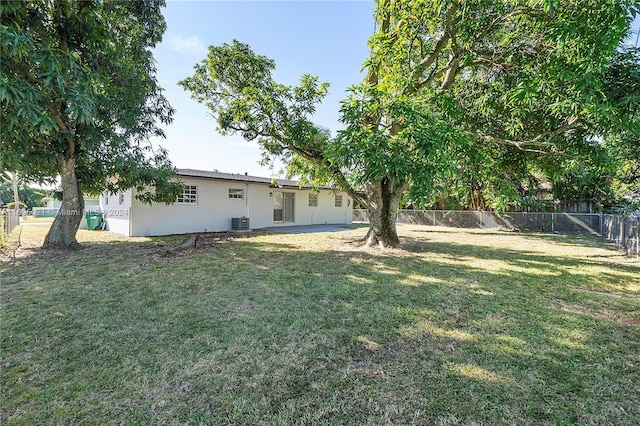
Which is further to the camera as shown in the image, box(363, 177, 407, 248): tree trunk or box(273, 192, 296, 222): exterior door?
box(273, 192, 296, 222): exterior door

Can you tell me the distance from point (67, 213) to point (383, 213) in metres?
9.58

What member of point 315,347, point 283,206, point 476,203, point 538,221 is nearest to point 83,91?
point 315,347

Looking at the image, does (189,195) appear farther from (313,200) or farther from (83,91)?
(83,91)

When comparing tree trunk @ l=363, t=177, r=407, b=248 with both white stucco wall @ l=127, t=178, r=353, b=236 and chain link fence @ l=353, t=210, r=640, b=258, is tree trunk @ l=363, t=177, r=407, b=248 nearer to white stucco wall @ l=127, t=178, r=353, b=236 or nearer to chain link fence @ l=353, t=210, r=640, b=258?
chain link fence @ l=353, t=210, r=640, b=258

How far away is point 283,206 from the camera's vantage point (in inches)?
672

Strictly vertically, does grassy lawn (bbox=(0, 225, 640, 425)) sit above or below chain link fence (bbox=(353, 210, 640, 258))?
below

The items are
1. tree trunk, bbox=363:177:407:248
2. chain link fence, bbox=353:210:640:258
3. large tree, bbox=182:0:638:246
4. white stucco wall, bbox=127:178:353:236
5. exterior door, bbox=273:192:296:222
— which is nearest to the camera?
large tree, bbox=182:0:638:246

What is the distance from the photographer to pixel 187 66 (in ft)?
29.5

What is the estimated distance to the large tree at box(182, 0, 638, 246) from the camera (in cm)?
454

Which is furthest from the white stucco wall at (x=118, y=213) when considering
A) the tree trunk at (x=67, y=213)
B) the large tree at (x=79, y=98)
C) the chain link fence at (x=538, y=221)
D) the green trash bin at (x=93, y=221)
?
the chain link fence at (x=538, y=221)

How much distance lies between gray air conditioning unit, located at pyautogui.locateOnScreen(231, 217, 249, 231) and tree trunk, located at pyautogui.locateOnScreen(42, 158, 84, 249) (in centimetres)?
615

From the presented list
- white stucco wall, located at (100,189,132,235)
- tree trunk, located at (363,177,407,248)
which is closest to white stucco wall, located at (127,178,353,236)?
white stucco wall, located at (100,189,132,235)

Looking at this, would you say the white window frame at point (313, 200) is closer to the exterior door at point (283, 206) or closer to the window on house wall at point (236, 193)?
the exterior door at point (283, 206)

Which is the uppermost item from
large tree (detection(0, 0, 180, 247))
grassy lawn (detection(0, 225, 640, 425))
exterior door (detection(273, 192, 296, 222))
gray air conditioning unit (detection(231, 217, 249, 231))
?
large tree (detection(0, 0, 180, 247))
